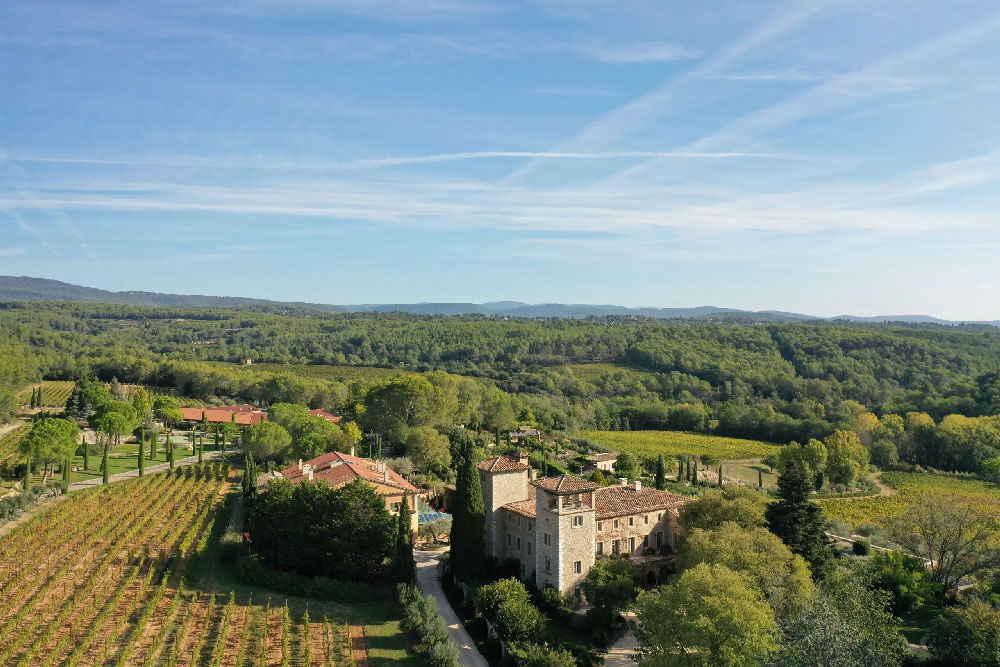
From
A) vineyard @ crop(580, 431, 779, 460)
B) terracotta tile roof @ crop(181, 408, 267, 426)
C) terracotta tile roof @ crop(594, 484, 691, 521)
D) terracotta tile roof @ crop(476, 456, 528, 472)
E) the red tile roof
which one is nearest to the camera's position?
terracotta tile roof @ crop(594, 484, 691, 521)

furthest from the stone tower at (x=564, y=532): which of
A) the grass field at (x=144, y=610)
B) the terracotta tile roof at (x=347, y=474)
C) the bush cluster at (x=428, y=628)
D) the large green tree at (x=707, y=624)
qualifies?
the terracotta tile roof at (x=347, y=474)

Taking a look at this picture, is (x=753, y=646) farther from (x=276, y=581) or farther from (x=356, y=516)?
(x=276, y=581)

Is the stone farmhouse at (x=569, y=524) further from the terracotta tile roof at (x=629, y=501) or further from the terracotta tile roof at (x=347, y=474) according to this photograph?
the terracotta tile roof at (x=347, y=474)

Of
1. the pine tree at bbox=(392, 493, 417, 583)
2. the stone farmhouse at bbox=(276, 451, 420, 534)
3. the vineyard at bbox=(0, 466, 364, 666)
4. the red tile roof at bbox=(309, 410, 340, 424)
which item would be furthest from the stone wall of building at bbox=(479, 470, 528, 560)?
the red tile roof at bbox=(309, 410, 340, 424)

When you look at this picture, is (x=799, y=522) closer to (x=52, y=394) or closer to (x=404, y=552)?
(x=404, y=552)

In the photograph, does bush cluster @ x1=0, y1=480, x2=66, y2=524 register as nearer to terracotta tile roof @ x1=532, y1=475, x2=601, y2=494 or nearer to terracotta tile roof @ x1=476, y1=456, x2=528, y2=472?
terracotta tile roof @ x1=476, y1=456, x2=528, y2=472

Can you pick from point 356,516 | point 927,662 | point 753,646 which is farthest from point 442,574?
point 927,662
